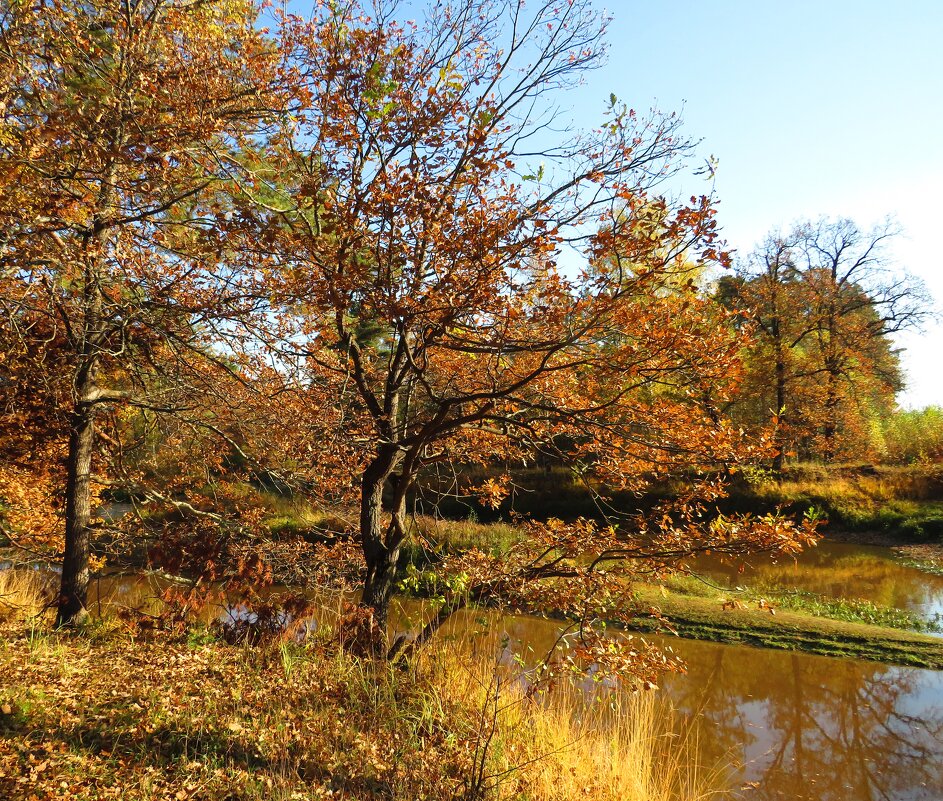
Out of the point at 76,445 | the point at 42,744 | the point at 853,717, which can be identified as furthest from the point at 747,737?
the point at 76,445

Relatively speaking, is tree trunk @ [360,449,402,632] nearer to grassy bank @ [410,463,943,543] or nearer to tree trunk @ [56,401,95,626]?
tree trunk @ [56,401,95,626]

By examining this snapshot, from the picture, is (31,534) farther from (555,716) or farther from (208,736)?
(555,716)

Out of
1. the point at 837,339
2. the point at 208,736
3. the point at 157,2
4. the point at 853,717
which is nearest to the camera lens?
the point at 208,736

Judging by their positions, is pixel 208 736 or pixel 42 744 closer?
pixel 42 744

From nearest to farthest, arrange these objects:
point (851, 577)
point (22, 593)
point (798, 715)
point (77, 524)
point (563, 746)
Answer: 1. point (563, 746)
2. point (77, 524)
3. point (798, 715)
4. point (22, 593)
5. point (851, 577)

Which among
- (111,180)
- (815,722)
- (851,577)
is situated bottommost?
(815,722)

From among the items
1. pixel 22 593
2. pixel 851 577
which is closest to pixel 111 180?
pixel 22 593

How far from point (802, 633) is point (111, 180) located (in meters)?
10.0

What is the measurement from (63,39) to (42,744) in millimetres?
5218

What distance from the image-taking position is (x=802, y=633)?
8.68 metres

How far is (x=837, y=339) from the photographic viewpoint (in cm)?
2202

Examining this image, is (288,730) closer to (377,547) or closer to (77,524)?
(377,547)

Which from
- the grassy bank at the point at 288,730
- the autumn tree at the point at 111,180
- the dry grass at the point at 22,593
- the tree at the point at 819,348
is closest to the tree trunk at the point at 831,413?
the tree at the point at 819,348

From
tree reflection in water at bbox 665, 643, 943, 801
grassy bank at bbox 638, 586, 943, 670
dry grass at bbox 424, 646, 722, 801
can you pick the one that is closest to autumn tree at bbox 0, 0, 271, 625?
dry grass at bbox 424, 646, 722, 801
